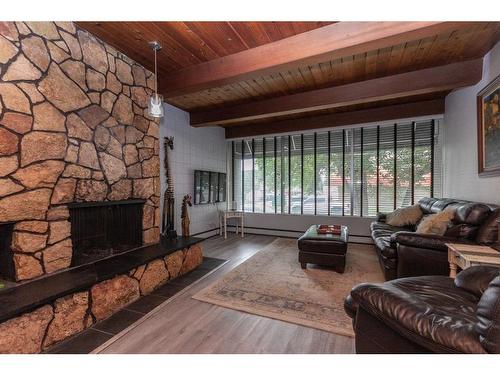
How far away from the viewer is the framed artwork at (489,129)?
256cm

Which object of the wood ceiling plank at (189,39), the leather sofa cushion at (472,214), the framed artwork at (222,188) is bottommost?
the leather sofa cushion at (472,214)

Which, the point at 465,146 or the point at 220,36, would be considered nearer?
the point at 220,36

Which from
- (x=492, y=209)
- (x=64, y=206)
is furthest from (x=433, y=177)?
(x=64, y=206)

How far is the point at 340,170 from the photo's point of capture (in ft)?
17.3

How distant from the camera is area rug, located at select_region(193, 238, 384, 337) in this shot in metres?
2.19

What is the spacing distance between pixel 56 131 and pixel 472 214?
4.36 meters

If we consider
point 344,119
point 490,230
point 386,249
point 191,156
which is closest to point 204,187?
point 191,156

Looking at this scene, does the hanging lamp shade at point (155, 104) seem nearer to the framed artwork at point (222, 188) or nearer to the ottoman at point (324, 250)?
the ottoman at point (324, 250)

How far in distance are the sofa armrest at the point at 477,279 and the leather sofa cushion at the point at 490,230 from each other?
39.2 inches

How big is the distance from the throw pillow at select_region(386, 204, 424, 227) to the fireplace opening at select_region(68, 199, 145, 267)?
416cm

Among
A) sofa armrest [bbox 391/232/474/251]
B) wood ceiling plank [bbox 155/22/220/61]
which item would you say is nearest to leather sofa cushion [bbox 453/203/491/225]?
sofa armrest [bbox 391/232/474/251]

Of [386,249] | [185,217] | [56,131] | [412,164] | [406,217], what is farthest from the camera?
[412,164]

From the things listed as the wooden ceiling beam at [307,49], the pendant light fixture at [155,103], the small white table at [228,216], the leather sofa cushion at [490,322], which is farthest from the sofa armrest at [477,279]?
the small white table at [228,216]

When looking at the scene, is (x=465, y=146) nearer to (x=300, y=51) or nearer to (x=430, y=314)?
(x=300, y=51)
